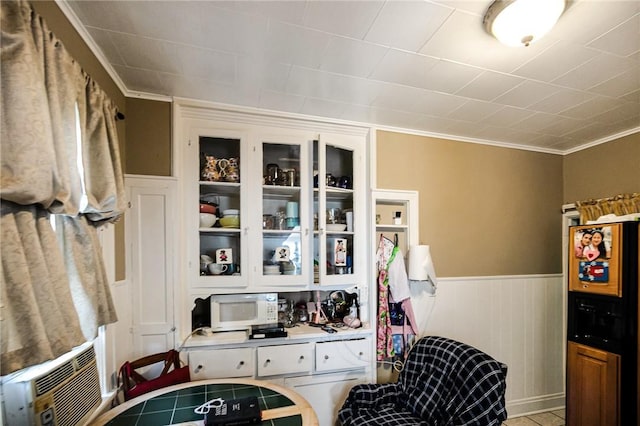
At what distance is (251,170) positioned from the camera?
2.30m

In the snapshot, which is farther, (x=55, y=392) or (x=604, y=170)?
(x=604, y=170)

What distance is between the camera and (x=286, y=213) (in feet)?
8.09

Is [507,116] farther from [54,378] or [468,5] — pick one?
[54,378]

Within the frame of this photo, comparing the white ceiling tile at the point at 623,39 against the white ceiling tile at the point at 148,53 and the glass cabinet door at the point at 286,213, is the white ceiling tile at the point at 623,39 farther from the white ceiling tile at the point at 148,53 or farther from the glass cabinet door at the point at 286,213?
the white ceiling tile at the point at 148,53

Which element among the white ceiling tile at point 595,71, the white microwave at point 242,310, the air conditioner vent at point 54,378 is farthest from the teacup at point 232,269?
the white ceiling tile at point 595,71

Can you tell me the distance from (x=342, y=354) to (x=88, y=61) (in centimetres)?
242

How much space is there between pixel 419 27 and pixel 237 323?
7.21 feet

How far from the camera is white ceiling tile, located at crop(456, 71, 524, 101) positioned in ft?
5.93

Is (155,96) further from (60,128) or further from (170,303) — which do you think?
(170,303)

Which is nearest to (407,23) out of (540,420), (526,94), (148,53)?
(526,94)

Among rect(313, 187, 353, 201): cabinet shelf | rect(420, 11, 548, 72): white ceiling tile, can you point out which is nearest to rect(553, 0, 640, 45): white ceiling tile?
rect(420, 11, 548, 72): white ceiling tile

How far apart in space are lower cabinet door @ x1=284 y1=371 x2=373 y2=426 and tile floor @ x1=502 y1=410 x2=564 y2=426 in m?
1.62

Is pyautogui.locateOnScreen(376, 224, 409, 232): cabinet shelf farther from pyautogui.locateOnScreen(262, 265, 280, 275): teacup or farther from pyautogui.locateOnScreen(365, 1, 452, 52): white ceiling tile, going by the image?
pyautogui.locateOnScreen(365, 1, 452, 52): white ceiling tile

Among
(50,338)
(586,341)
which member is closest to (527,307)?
(586,341)
